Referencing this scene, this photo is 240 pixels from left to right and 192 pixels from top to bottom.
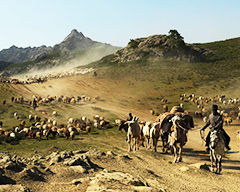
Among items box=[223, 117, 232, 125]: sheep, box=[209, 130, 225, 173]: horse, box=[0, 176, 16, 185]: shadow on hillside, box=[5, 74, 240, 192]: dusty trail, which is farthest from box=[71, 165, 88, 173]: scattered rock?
box=[223, 117, 232, 125]: sheep

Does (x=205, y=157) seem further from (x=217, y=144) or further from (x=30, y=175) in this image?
(x=30, y=175)

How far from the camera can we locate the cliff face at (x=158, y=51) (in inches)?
3273

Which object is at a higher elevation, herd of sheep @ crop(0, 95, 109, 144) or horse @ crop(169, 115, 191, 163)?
horse @ crop(169, 115, 191, 163)

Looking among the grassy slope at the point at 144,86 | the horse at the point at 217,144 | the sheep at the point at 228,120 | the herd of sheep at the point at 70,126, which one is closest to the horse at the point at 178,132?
the horse at the point at 217,144

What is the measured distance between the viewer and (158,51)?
89375 mm

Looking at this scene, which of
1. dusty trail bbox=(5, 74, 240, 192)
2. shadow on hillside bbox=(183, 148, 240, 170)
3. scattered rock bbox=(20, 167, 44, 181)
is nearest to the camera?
scattered rock bbox=(20, 167, 44, 181)

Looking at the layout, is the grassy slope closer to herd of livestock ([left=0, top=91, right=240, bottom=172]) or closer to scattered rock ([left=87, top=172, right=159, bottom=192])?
herd of livestock ([left=0, top=91, right=240, bottom=172])

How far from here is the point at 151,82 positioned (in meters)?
58.4

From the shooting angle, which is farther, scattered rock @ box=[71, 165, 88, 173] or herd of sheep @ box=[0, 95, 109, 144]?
herd of sheep @ box=[0, 95, 109, 144]

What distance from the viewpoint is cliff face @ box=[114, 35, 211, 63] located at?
3273 inches

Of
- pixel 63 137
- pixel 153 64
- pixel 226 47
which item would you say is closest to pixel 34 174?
pixel 63 137

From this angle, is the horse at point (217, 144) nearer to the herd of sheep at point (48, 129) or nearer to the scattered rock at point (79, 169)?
the scattered rock at point (79, 169)

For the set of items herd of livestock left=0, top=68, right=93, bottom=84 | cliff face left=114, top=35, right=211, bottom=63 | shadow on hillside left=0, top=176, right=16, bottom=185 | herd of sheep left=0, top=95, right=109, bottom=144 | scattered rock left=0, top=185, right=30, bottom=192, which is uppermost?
cliff face left=114, top=35, right=211, bottom=63

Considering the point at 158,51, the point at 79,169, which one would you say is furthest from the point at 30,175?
the point at 158,51
